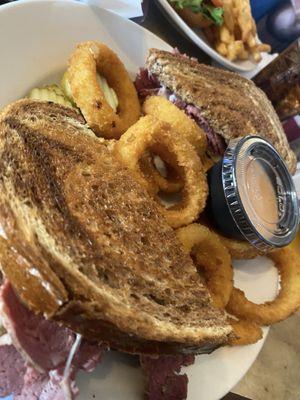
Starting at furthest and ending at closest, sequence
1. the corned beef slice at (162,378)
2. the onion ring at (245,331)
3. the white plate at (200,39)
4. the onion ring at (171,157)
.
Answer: the white plate at (200,39), the onion ring at (245,331), the onion ring at (171,157), the corned beef slice at (162,378)

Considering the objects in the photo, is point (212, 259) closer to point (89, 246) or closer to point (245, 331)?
point (245, 331)

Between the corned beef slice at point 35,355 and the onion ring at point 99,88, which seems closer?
the corned beef slice at point 35,355

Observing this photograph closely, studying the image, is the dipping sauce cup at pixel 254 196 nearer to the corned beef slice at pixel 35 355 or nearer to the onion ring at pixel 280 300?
the onion ring at pixel 280 300

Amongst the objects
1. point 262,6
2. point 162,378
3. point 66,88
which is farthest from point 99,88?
point 262,6

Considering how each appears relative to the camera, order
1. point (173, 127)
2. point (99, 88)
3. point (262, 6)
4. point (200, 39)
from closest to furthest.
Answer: point (99, 88) → point (173, 127) → point (200, 39) → point (262, 6)

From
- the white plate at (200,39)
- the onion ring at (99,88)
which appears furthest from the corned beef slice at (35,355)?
the white plate at (200,39)

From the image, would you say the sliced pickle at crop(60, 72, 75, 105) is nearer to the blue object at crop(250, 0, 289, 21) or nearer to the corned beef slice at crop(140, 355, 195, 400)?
the corned beef slice at crop(140, 355, 195, 400)
